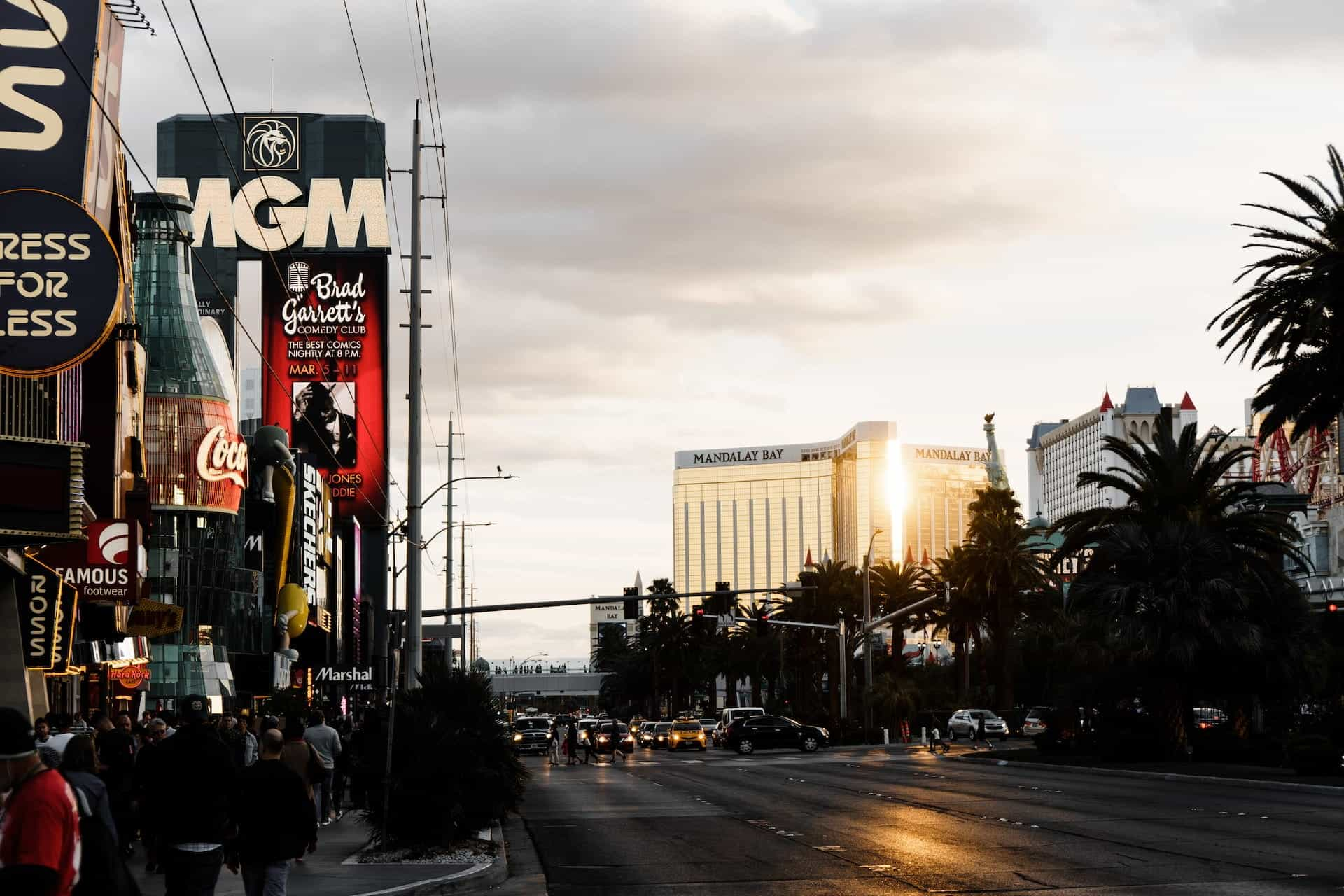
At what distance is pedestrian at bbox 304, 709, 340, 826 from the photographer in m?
24.3

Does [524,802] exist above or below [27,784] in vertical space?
below

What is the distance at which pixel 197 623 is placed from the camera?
65.6 metres

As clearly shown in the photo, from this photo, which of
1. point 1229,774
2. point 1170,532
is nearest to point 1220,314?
point 1170,532

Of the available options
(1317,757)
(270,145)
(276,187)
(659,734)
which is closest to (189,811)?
(1317,757)

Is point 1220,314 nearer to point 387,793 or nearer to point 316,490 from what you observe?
point 387,793

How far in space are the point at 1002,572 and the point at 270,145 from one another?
58500mm

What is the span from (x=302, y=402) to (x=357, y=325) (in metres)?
5.88

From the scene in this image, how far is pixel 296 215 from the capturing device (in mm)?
103000

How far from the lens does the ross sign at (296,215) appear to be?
102375mm

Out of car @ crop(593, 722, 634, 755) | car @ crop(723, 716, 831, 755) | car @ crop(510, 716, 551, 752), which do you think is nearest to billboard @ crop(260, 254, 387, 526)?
car @ crop(510, 716, 551, 752)

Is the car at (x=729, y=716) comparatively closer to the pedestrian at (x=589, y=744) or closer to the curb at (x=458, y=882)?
the pedestrian at (x=589, y=744)

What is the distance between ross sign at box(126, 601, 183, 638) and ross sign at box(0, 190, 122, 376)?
17744 millimetres

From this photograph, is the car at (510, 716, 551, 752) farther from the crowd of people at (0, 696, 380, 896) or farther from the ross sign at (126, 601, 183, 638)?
the crowd of people at (0, 696, 380, 896)

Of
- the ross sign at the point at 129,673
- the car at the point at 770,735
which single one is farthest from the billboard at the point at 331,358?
the ross sign at the point at 129,673
